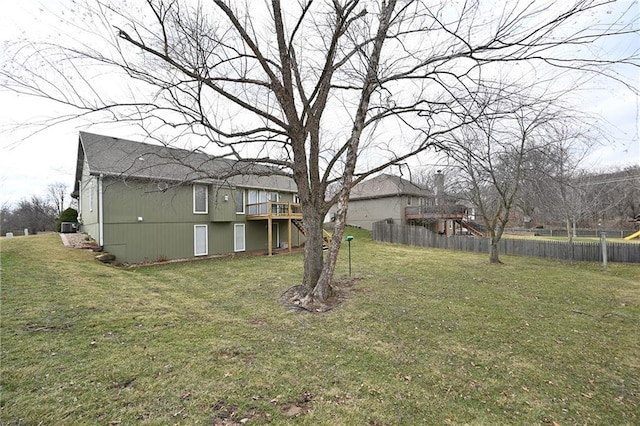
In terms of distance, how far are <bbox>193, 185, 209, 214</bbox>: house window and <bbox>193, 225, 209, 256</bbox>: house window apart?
81 centimetres

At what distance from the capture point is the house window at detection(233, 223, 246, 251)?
1565 cm

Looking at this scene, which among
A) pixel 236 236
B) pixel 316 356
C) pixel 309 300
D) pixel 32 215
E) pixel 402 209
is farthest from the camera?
pixel 32 215

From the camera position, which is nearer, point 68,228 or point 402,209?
point 68,228

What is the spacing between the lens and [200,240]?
14195mm

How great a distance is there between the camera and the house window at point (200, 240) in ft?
45.7

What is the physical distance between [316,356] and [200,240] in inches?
473

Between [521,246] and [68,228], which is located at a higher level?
[68,228]

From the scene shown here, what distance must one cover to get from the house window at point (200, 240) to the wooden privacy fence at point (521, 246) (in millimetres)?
12525

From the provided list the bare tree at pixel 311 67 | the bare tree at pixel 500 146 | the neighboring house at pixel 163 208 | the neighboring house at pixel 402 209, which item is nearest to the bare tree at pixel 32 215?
the neighboring house at pixel 163 208

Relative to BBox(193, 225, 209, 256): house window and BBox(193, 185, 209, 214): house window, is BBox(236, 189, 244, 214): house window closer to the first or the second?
BBox(193, 185, 209, 214): house window

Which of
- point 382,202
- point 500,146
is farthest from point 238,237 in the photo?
point 382,202

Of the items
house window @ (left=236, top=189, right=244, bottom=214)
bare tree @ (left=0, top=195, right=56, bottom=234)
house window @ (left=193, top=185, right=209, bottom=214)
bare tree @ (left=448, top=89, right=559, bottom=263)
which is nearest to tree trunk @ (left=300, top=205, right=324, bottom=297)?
bare tree @ (left=448, top=89, right=559, bottom=263)

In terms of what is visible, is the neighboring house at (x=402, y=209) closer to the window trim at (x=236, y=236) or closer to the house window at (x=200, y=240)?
the window trim at (x=236, y=236)

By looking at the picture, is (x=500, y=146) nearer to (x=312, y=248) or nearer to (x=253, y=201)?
(x=312, y=248)
